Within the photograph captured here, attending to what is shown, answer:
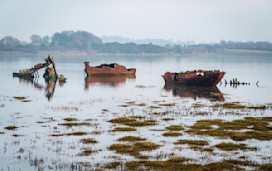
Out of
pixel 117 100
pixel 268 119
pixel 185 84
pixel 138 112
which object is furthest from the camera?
pixel 185 84

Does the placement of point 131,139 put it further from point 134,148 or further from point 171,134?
point 171,134

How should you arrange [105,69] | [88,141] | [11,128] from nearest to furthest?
[88,141] → [11,128] → [105,69]

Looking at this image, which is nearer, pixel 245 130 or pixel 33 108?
pixel 245 130

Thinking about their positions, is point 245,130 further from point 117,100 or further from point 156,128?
point 117,100

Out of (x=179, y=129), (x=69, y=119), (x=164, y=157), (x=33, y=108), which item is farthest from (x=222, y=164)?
(x=33, y=108)

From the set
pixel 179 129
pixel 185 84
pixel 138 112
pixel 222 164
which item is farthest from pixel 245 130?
pixel 185 84

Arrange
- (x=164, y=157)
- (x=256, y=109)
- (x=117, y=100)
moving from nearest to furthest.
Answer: (x=164, y=157), (x=256, y=109), (x=117, y=100)

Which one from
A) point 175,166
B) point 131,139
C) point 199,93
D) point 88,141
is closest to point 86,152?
point 88,141

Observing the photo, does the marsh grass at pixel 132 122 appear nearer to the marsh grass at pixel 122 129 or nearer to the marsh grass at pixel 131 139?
the marsh grass at pixel 122 129

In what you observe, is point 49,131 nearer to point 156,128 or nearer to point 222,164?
point 156,128

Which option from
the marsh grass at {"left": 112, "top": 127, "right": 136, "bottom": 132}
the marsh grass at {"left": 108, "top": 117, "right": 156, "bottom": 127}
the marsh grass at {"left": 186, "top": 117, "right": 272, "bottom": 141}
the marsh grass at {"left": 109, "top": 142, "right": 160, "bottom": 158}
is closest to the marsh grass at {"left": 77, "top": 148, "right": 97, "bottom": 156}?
the marsh grass at {"left": 109, "top": 142, "right": 160, "bottom": 158}

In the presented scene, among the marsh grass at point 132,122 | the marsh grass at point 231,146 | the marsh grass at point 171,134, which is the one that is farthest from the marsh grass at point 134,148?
the marsh grass at point 132,122

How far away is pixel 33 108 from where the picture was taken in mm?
33094

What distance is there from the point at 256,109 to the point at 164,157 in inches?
727
